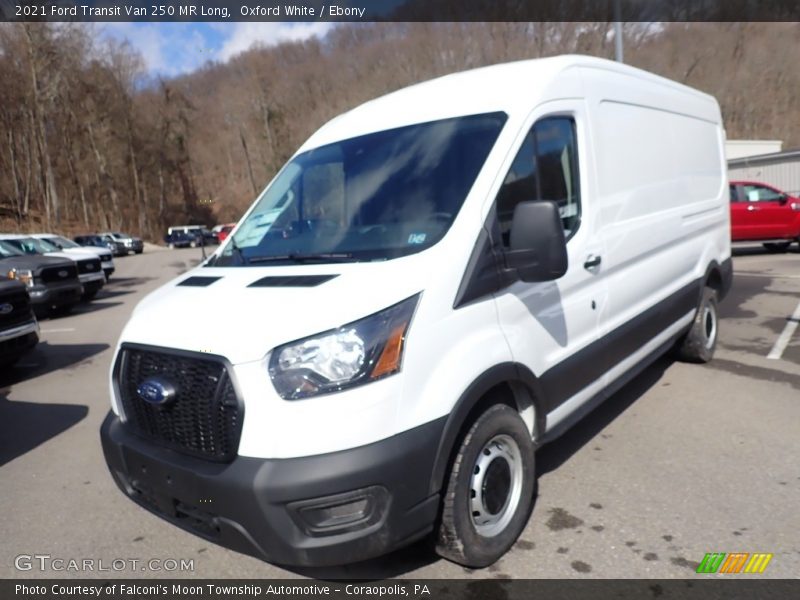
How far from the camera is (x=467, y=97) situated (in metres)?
3.18

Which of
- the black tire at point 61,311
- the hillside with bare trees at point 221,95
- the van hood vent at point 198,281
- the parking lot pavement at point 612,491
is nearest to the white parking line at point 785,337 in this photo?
the parking lot pavement at point 612,491

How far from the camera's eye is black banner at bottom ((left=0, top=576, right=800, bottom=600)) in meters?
2.55

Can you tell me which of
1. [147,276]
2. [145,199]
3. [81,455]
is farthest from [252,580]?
[145,199]

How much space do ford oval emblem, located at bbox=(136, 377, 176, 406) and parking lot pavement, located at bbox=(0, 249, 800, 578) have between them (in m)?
1.06

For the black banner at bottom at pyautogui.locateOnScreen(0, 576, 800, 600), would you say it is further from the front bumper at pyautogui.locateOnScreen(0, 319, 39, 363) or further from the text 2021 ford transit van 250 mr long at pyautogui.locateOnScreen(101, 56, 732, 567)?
the front bumper at pyautogui.locateOnScreen(0, 319, 39, 363)

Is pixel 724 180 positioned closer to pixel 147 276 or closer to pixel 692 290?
pixel 692 290

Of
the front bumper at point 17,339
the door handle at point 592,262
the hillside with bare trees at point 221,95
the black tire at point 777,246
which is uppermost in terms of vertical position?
the hillside with bare trees at point 221,95

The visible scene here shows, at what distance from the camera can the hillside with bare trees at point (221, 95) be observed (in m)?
38.6

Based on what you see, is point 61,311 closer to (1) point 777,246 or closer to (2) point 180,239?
(1) point 777,246

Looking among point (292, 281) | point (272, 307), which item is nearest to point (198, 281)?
point (292, 281)

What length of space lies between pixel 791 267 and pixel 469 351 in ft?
40.4

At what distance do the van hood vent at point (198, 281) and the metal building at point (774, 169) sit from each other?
82.3ft

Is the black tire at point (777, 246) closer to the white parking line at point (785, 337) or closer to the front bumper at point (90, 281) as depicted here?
the white parking line at point (785, 337)

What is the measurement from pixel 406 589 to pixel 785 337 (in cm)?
602
